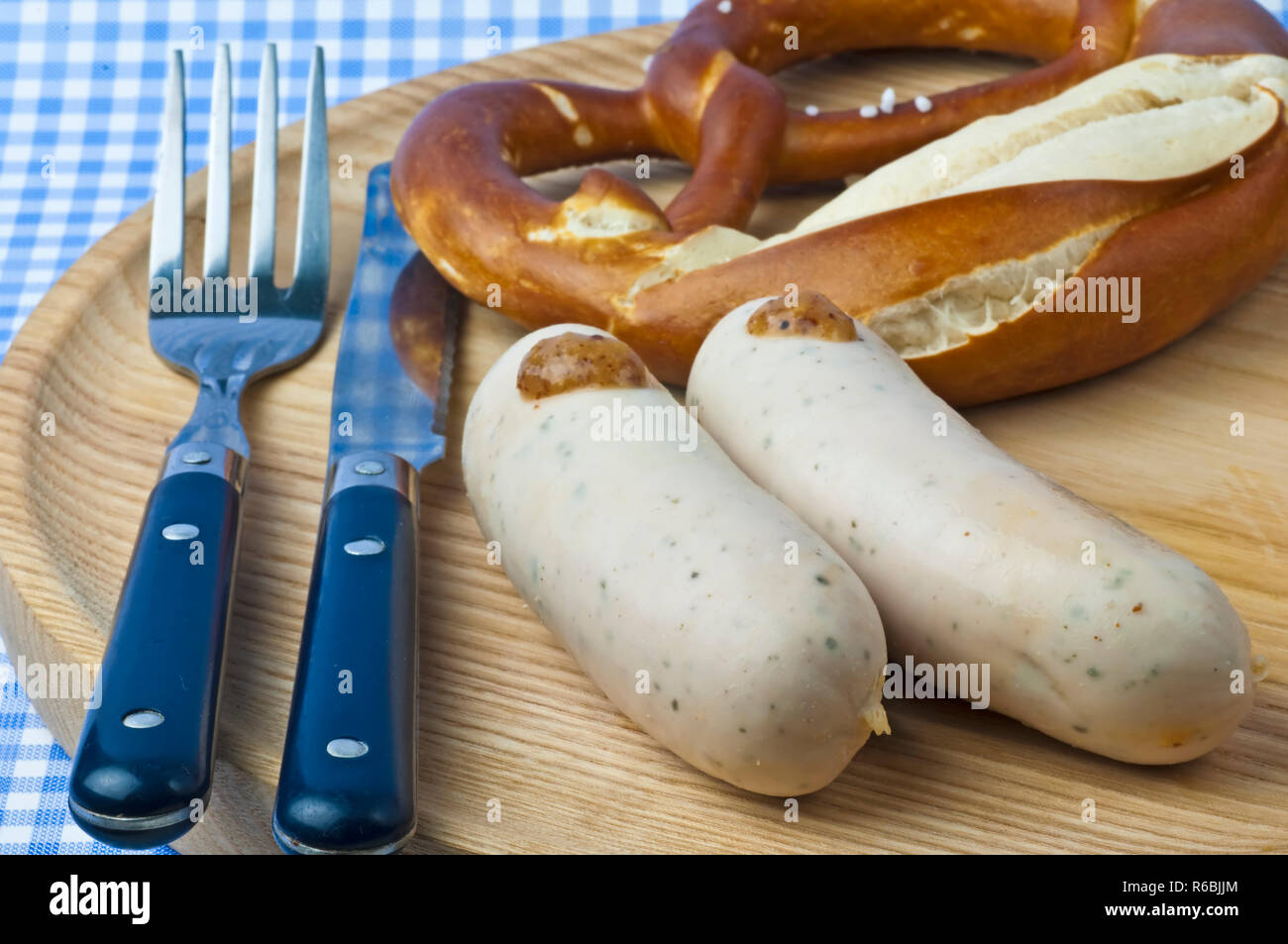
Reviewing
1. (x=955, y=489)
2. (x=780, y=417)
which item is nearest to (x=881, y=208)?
(x=780, y=417)

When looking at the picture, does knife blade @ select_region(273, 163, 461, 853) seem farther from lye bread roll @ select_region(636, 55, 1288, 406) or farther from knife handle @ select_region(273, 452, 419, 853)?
lye bread roll @ select_region(636, 55, 1288, 406)

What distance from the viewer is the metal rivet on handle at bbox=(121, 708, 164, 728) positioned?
1081mm

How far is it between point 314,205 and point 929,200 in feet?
2.84

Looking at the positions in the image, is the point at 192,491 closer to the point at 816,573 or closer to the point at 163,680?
the point at 163,680

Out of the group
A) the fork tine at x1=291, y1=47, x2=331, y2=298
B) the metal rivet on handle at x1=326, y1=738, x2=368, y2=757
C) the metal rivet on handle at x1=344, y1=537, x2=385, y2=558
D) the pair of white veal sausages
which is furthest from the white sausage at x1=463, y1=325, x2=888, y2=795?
the fork tine at x1=291, y1=47, x2=331, y2=298

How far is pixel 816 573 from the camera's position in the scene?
1.11 m

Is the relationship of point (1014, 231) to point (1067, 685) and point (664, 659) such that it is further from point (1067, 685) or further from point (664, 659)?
point (664, 659)

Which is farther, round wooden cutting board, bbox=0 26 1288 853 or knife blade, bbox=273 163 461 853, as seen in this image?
round wooden cutting board, bbox=0 26 1288 853

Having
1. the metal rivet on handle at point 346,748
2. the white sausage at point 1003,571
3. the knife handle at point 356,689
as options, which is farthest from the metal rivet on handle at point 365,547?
the white sausage at point 1003,571

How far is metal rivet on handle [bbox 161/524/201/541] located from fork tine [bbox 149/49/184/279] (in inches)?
24.9

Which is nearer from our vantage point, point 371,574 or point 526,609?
point 371,574

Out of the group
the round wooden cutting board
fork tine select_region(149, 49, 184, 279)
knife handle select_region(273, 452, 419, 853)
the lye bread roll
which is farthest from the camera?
fork tine select_region(149, 49, 184, 279)

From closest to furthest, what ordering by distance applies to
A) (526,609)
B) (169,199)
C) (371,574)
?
(371,574), (526,609), (169,199)

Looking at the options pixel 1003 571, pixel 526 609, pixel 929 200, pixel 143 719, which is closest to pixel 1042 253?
pixel 929 200
